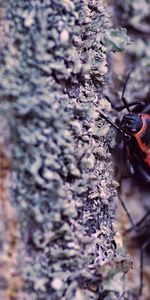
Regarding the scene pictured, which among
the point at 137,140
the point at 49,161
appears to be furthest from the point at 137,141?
the point at 49,161

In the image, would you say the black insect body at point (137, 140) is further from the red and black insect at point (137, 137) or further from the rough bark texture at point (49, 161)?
the rough bark texture at point (49, 161)

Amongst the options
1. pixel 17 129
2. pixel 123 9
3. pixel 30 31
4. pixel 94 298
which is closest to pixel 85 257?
pixel 94 298

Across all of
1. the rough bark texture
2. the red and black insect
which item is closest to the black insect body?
the red and black insect

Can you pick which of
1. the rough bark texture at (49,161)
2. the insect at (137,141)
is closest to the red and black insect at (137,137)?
the insect at (137,141)

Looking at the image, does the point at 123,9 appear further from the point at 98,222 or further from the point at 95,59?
the point at 98,222

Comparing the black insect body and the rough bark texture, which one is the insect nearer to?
the black insect body
